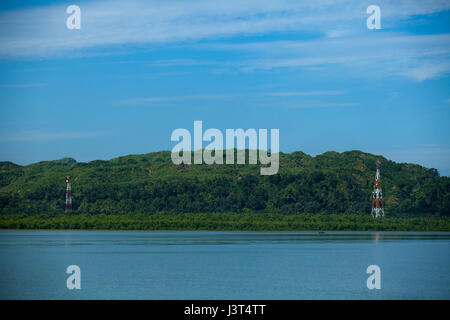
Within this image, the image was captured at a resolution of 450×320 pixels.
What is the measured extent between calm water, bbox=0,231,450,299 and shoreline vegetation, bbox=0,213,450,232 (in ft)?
79.7

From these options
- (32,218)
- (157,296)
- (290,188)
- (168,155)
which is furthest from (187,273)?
(168,155)

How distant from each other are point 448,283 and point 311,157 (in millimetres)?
111581

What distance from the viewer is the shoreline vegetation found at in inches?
3364

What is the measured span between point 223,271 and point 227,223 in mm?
44143

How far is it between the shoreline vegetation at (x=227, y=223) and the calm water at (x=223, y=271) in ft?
79.7

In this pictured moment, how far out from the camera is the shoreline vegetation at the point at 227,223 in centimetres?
8544

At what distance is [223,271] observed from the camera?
4100 cm
